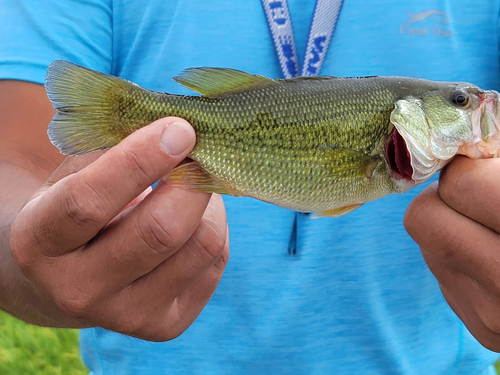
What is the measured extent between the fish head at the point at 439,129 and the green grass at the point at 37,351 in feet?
10.0

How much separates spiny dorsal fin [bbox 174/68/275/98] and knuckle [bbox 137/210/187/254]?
0.39m

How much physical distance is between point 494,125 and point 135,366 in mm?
1474

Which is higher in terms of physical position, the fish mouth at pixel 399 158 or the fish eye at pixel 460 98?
the fish eye at pixel 460 98

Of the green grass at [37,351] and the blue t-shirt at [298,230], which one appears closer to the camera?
the blue t-shirt at [298,230]

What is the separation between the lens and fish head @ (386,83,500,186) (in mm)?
1285

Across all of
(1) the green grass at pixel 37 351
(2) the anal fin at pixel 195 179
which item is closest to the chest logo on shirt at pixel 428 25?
(2) the anal fin at pixel 195 179

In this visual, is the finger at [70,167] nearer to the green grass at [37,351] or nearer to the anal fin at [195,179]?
the anal fin at [195,179]

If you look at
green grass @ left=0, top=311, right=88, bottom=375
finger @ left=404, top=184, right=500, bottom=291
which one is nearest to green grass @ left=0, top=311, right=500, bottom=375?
green grass @ left=0, top=311, right=88, bottom=375

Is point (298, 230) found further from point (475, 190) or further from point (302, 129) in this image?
point (475, 190)

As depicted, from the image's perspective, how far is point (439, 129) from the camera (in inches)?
52.7

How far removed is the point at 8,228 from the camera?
4.66ft

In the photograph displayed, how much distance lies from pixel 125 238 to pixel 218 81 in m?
0.50

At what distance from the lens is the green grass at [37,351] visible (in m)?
3.38

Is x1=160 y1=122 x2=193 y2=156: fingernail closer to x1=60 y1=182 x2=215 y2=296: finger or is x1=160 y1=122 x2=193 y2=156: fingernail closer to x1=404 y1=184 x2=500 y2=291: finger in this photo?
x1=60 y1=182 x2=215 y2=296: finger
